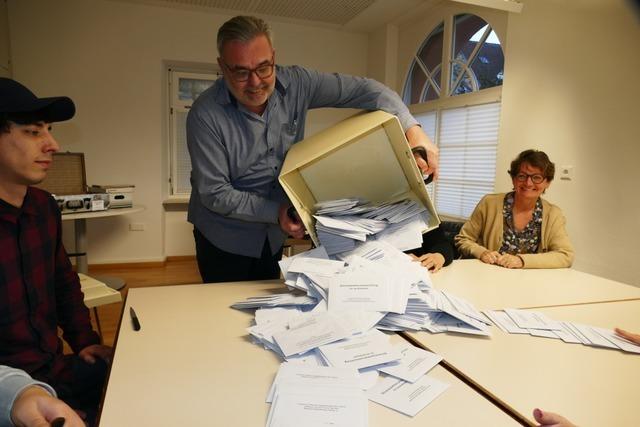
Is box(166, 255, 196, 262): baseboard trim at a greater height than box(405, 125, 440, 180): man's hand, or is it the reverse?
box(405, 125, 440, 180): man's hand

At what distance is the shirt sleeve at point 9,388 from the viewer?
767mm

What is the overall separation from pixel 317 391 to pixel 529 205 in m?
2.01

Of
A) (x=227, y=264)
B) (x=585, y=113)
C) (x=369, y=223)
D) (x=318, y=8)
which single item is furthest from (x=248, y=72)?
(x=318, y=8)

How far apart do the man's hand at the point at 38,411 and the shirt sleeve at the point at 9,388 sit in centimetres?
1

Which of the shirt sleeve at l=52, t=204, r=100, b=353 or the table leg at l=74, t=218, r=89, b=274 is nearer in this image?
the shirt sleeve at l=52, t=204, r=100, b=353

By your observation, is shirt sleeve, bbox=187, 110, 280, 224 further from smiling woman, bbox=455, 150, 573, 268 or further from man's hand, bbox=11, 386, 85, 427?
smiling woman, bbox=455, 150, 573, 268

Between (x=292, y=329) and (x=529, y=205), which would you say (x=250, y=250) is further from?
(x=529, y=205)

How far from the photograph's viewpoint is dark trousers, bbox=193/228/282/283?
1.65 metres

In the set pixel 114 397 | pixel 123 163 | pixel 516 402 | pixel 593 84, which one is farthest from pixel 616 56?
pixel 123 163

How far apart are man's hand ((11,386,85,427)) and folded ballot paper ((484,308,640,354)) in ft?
3.25

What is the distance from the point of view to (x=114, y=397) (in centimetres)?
77

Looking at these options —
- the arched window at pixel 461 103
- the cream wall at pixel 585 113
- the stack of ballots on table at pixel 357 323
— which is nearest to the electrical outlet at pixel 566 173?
the cream wall at pixel 585 113

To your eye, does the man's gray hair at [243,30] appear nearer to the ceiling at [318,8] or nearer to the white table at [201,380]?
the white table at [201,380]

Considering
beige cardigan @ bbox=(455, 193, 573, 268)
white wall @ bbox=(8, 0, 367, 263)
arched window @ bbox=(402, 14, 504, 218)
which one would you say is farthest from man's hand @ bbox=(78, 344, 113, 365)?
white wall @ bbox=(8, 0, 367, 263)
